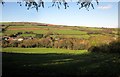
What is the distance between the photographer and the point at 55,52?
13.7 meters

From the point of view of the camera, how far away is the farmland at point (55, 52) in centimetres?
1180

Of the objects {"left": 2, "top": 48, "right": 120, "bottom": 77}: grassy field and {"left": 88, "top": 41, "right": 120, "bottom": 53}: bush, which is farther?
{"left": 88, "top": 41, "right": 120, "bottom": 53}: bush

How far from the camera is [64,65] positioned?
12.3 m

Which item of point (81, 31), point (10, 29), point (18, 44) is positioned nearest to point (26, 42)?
point (18, 44)

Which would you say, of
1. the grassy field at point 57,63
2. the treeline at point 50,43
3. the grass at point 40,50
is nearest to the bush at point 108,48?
the grassy field at point 57,63

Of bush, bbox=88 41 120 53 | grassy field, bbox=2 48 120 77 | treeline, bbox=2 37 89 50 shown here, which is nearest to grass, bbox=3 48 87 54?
grassy field, bbox=2 48 120 77

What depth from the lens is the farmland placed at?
1180cm

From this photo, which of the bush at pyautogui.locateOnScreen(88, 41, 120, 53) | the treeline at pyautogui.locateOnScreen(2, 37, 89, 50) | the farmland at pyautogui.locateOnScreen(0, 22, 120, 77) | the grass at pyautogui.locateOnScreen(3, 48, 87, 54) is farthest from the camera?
the treeline at pyautogui.locateOnScreen(2, 37, 89, 50)

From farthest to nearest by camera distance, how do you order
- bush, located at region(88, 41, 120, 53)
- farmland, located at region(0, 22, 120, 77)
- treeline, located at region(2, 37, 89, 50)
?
1. treeline, located at region(2, 37, 89, 50)
2. bush, located at region(88, 41, 120, 53)
3. farmland, located at region(0, 22, 120, 77)

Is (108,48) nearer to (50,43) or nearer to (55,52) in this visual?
(55,52)

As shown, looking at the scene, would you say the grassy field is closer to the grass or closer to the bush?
the grass

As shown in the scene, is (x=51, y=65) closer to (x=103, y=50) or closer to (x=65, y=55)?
(x=65, y=55)

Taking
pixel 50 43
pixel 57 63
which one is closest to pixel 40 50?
pixel 50 43

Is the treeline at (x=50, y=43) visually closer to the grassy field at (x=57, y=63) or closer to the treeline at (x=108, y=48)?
the grassy field at (x=57, y=63)
